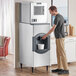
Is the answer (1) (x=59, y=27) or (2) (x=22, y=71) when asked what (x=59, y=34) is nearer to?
(1) (x=59, y=27)

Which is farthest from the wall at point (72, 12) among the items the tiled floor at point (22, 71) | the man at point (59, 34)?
the man at point (59, 34)

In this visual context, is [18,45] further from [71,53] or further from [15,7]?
[71,53]

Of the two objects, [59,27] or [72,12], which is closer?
[59,27]

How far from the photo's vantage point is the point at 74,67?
297 inches

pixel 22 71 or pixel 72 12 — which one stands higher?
pixel 72 12

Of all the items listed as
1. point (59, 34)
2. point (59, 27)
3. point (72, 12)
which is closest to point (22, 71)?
point (59, 34)

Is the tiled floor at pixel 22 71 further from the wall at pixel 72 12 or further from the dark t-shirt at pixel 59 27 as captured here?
the wall at pixel 72 12

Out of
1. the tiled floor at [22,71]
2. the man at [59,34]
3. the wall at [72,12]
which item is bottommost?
the tiled floor at [22,71]

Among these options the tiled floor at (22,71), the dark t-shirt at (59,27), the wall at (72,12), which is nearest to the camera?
the dark t-shirt at (59,27)

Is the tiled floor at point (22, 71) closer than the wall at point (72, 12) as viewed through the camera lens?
Yes

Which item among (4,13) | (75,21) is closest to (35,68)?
(75,21)

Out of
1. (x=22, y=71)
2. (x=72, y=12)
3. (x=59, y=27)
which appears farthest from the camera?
(x=72, y=12)

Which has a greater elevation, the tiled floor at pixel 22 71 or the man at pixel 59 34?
the man at pixel 59 34

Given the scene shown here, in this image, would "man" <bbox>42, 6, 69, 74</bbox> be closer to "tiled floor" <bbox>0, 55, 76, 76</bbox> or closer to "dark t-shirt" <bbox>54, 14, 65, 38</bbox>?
"dark t-shirt" <bbox>54, 14, 65, 38</bbox>
